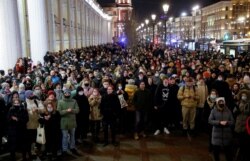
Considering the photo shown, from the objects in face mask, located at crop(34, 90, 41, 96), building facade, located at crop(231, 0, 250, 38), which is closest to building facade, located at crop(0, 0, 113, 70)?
face mask, located at crop(34, 90, 41, 96)

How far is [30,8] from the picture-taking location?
23.4 metres

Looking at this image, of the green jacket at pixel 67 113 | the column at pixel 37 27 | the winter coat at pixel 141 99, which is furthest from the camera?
the column at pixel 37 27

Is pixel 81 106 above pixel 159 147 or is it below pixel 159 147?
above

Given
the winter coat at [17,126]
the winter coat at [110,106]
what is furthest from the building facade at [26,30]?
the winter coat at [17,126]

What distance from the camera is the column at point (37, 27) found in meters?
23.4

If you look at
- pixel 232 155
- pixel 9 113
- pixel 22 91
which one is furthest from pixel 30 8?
pixel 232 155

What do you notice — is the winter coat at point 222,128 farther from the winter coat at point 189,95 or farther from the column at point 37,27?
the column at point 37,27

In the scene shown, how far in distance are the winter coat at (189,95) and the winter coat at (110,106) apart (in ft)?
6.82

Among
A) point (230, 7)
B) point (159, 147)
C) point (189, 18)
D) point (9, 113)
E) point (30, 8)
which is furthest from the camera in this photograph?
point (189, 18)

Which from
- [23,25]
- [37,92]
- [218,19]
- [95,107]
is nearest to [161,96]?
[95,107]

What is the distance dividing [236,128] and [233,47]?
27.2 meters

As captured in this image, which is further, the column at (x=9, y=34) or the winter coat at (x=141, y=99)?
the column at (x=9, y=34)

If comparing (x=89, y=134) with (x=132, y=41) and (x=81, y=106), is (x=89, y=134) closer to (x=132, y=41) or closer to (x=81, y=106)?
(x=81, y=106)

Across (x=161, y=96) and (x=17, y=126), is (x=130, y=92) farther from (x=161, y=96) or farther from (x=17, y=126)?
(x=17, y=126)
